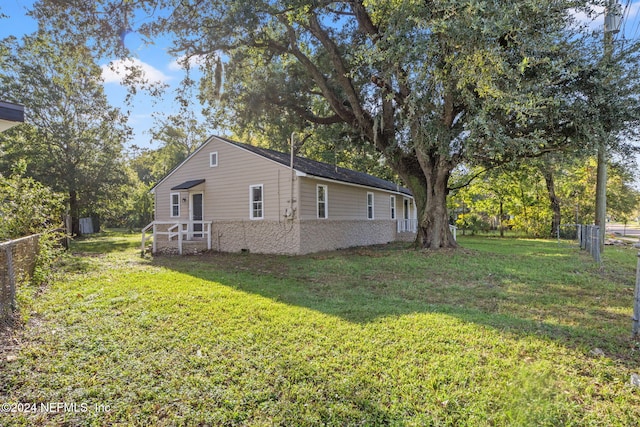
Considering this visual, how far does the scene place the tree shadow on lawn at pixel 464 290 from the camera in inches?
166

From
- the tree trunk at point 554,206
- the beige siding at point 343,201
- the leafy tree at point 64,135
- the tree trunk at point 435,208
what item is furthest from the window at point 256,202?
the tree trunk at point 554,206

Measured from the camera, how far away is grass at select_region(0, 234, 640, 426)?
250cm

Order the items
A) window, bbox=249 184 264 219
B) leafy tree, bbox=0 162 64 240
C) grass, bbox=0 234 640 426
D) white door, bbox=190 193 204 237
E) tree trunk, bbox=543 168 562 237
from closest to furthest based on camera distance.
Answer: grass, bbox=0 234 640 426 < leafy tree, bbox=0 162 64 240 < window, bbox=249 184 264 219 < white door, bbox=190 193 204 237 < tree trunk, bbox=543 168 562 237

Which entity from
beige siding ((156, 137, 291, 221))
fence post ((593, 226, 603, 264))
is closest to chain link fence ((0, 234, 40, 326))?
beige siding ((156, 137, 291, 221))

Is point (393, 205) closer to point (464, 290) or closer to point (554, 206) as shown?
point (554, 206)

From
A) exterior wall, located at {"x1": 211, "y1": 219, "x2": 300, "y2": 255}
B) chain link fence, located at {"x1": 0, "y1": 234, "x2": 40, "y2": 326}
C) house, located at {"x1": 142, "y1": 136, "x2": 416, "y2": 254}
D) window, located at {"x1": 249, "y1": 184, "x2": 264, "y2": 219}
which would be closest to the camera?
chain link fence, located at {"x1": 0, "y1": 234, "x2": 40, "y2": 326}

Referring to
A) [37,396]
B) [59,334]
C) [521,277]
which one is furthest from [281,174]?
[37,396]

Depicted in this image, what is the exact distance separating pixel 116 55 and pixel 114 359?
1019 centimetres

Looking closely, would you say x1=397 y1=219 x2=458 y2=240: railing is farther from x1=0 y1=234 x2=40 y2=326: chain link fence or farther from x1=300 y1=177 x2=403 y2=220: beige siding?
x1=0 y1=234 x2=40 y2=326: chain link fence

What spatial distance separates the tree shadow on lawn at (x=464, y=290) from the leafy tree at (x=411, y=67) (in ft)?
10.4

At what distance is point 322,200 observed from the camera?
13039 mm

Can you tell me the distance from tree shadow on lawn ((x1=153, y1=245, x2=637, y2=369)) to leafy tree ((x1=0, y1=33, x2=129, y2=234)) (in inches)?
561

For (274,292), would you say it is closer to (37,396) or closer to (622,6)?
(37,396)

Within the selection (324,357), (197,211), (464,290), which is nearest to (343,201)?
(197,211)
